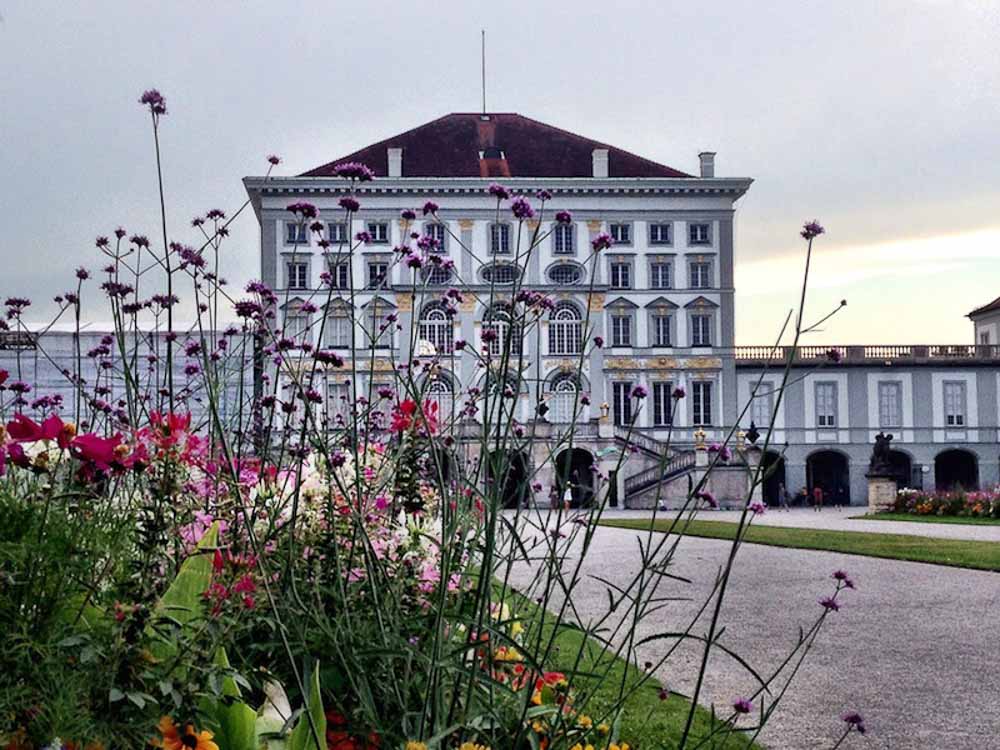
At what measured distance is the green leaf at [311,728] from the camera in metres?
1.89

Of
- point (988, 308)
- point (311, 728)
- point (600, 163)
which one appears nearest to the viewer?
point (311, 728)

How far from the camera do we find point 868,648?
20.8ft

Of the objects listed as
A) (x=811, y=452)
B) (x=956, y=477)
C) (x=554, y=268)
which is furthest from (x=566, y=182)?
(x=956, y=477)

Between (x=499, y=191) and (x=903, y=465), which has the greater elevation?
(x=499, y=191)

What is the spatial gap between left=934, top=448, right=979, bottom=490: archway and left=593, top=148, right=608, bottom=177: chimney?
46.1ft

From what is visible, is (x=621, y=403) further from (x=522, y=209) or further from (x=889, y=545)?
(x=522, y=209)

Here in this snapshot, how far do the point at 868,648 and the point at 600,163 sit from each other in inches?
1544

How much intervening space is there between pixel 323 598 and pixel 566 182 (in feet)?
136

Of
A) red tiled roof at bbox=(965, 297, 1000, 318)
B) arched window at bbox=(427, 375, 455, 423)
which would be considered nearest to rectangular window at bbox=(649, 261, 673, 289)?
red tiled roof at bbox=(965, 297, 1000, 318)

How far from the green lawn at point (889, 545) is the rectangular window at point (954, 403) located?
91.9ft

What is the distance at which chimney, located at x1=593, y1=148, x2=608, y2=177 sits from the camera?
146 ft

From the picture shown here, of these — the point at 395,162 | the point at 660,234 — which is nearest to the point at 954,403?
the point at 660,234

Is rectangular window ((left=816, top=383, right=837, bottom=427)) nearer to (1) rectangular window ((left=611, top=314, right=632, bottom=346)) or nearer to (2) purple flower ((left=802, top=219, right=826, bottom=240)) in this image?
(1) rectangular window ((left=611, top=314, right=632, bottom=346))

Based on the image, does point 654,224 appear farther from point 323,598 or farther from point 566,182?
point 323,598
